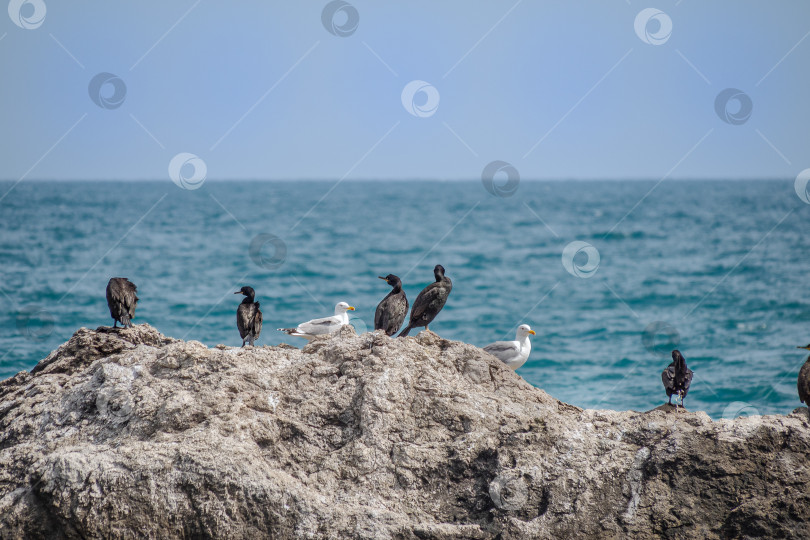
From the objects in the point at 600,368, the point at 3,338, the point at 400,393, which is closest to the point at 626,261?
the point at 600,368

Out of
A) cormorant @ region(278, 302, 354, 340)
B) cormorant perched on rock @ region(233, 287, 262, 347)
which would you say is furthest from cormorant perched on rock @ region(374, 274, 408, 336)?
cormorant perched on rock @ region(233, 287, 262, 347)

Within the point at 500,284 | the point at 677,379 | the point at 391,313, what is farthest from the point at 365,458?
the point at 500,284

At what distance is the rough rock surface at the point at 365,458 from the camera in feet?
15.8

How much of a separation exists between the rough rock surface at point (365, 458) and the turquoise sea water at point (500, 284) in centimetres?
831

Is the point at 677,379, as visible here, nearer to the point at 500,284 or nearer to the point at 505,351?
the point at 505,351

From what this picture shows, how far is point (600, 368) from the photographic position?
21750 mm

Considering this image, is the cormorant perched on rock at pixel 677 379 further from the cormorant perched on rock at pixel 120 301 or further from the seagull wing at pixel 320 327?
the cormorant perched on rock at pixel 120 301

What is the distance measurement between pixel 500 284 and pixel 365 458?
96.0ft

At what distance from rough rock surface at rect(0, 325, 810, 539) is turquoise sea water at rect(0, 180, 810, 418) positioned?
8312mm

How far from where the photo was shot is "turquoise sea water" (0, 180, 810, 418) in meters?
21.4

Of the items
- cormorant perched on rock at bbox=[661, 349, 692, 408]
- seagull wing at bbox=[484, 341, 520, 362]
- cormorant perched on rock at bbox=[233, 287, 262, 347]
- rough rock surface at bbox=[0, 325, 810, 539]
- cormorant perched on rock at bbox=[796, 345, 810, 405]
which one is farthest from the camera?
seagull wing at bbox=[484, 341, 520, 362]

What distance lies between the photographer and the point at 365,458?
203 inches

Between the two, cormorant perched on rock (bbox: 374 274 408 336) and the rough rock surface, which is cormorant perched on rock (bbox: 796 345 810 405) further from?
cormorant perched on rock (bbox: 374 274 408 336)

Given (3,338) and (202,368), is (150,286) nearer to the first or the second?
(3,338)
